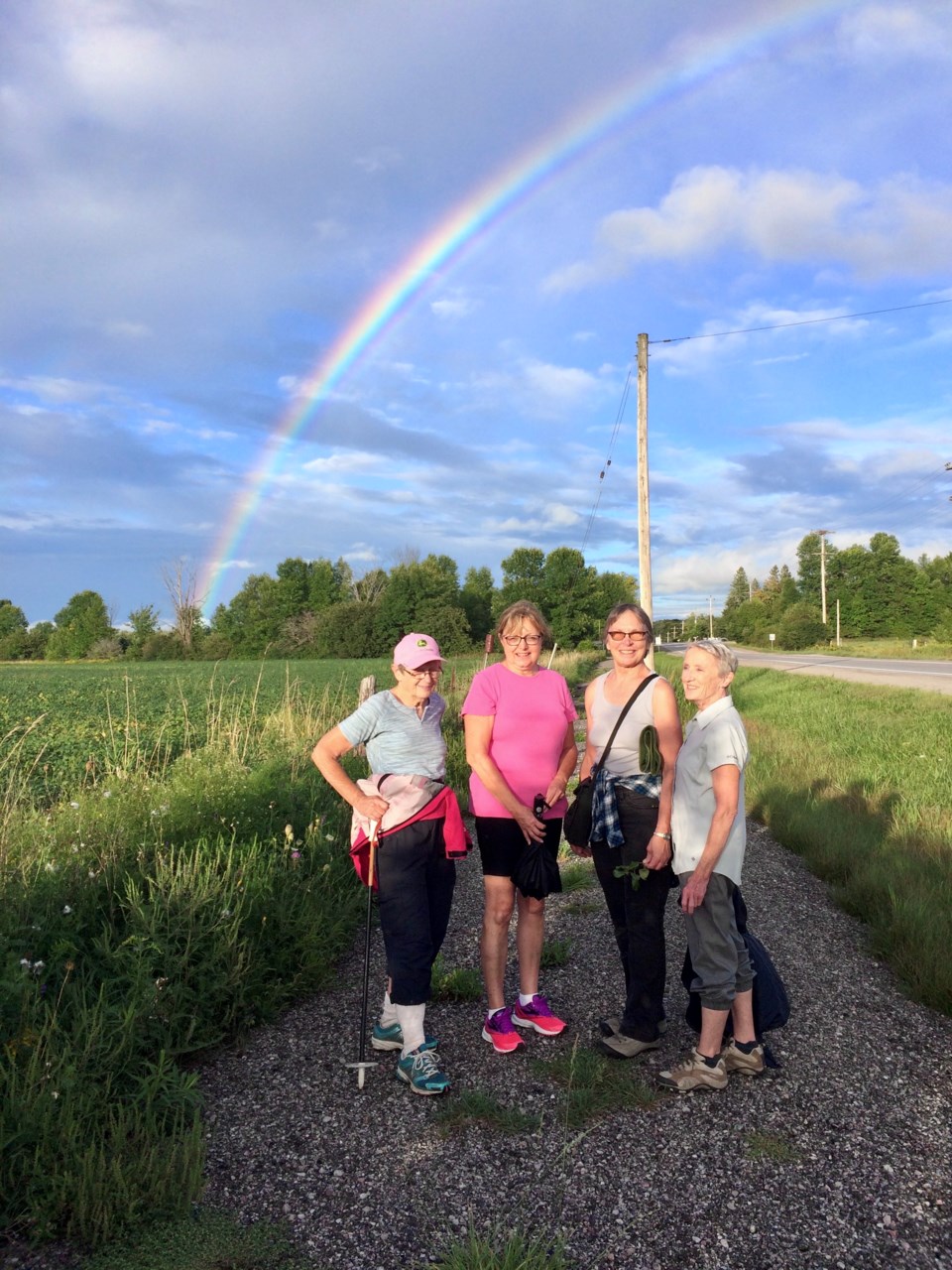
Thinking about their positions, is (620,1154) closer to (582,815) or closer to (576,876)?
(582,815)

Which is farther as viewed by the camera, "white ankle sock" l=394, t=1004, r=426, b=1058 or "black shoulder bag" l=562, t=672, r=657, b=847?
"black shoulder bag" l=562, t=672, r=657, b=847

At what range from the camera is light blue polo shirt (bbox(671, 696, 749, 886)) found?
3.20m

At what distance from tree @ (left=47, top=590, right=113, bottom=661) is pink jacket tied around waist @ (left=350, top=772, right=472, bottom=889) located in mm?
85945

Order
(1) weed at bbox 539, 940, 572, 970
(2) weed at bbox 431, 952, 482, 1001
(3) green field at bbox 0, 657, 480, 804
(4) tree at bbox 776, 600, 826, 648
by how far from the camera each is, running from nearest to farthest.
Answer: (2) weed at bbox 431, 952, 482, 1001 → (1) weed at bbox 539, 940, 572, 970 → (3) green field at bbox 0, 657, 480, 804 → (4) tree at bbox 776, 600, 826, 648

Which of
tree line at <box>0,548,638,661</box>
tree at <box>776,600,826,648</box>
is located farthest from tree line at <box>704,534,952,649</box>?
tree line at <box>0,548,638,661</box>

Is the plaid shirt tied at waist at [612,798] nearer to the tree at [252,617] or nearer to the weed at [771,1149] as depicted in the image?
the weed at [771,1149]

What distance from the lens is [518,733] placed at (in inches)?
141

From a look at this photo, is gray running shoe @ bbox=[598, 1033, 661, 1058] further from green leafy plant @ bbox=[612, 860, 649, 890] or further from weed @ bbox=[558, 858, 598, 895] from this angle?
weed @ bbox=[558, 858, 598, 895]

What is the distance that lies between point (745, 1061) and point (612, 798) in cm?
117

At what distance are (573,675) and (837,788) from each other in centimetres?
2092

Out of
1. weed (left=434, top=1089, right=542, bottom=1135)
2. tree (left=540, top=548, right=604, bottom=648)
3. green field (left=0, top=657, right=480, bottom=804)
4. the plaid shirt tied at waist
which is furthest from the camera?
tree (left=540, top=548, right=604, bottom=648)

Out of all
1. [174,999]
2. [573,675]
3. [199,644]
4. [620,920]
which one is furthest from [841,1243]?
[199,644]

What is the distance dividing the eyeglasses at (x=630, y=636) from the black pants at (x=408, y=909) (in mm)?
1096

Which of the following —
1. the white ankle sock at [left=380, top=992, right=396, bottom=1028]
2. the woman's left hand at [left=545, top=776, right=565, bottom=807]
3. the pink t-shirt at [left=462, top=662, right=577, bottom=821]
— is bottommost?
the white ankle sock at [left=380, top=992, right=396, bottom=1028]
